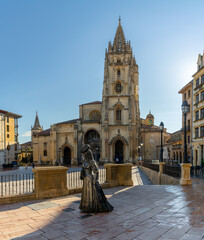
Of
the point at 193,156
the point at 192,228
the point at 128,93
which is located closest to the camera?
the point at 192,228

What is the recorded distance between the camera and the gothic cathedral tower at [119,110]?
44781 mm

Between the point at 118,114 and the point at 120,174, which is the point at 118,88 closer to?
the point at 118,114

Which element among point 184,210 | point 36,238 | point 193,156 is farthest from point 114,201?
point 193,156

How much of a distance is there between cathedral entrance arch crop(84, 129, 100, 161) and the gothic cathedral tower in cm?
291

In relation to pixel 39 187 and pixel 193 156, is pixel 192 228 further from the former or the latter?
pixel 193 156

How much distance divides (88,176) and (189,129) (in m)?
30.0

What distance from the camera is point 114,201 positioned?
7.55m

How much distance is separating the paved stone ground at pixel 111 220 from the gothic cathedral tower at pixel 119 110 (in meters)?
37.2

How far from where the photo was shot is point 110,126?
46.1 meters

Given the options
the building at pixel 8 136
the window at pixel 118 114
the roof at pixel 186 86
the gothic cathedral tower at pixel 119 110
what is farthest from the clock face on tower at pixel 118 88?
the building at pixel 8 136

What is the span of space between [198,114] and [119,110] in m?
21.5

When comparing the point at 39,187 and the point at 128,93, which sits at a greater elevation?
the point at 128,93

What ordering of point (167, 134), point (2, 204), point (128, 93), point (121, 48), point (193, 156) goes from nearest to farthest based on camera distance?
1. point (2, 204)
2. point (193, 156)
3. point (128, 93)
4. point (121, 48)
5. point (167, 134)

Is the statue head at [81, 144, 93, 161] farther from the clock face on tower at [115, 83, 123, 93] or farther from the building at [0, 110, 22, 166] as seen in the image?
the clock face on tower at [115, 83, 123, 93]
